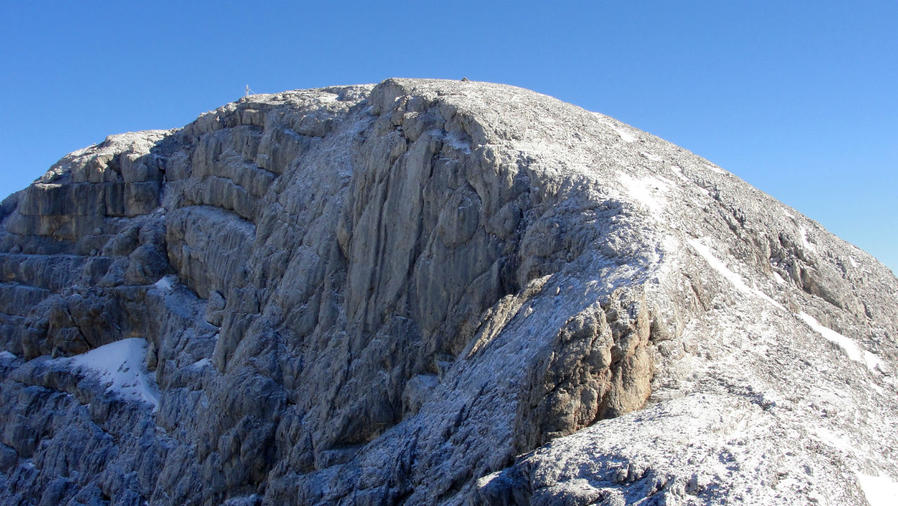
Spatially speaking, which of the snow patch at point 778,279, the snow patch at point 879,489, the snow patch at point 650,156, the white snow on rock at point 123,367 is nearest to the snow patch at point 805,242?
the snow patch at point 778,279

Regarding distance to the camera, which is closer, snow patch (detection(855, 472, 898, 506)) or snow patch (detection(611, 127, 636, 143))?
snow patch (detection(855, 472, 898, 506))

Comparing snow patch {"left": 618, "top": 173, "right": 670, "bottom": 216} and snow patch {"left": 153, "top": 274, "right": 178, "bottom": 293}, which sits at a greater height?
snow patch {"left": 618, "top": 173, "right": 670, "bottom": 216}

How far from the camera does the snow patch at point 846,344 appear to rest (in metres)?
17.8

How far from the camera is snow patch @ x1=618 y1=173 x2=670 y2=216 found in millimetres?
20275

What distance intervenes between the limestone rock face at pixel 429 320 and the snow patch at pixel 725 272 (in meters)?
0.13

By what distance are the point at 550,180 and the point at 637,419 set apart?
391 inches

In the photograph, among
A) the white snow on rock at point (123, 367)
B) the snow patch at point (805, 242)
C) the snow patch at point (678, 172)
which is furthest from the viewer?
the white snow on rock at point (123, 367)

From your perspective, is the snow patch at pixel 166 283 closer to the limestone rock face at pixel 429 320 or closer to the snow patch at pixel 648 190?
the limestone rock face at pixel 429 320

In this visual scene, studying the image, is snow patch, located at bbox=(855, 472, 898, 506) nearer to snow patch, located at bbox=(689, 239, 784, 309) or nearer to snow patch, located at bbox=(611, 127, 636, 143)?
snow patch, located at bbox=(689, 239, 784, 309)

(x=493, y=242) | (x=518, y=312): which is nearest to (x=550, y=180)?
(x=493, y=242)

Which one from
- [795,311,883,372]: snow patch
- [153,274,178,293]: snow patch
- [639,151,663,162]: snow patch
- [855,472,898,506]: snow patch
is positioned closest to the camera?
[855,472,898,506]: snow patch

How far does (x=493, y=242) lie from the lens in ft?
71.9

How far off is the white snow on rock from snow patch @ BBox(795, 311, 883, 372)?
89.4 feet

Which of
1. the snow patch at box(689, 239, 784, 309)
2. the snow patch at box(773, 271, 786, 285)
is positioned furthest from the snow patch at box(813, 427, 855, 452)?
the snow patch at box(773, 271, 786, 285)
